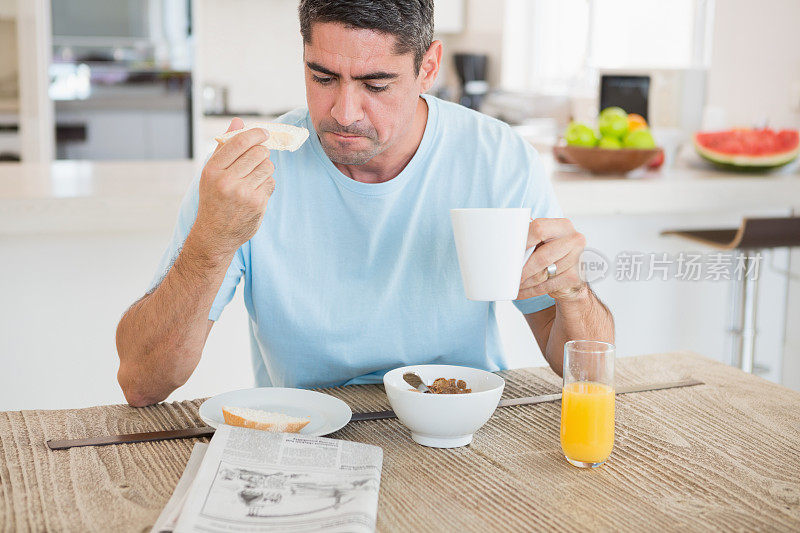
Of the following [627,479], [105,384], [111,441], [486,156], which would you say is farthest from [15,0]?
[627,479]

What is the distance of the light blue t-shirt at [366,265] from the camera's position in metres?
1.39

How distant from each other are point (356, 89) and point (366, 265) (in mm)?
306

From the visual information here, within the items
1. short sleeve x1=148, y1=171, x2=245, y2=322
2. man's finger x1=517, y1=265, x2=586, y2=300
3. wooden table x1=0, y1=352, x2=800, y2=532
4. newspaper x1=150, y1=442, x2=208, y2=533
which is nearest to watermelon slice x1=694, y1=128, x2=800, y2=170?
wooden table x1=0, y1=352, x2=800, y2=532

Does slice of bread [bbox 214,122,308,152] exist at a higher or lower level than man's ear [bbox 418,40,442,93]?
lower

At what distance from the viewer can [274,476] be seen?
2.88 ft

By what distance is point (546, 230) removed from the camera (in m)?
1.15

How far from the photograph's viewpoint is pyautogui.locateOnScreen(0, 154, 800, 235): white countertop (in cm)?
180

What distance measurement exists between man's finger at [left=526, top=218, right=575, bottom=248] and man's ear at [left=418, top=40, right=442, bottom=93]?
0.36 metres

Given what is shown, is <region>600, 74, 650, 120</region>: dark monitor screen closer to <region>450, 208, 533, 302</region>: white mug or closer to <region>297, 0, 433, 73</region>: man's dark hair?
<region>297, 0, 433, 73</region>: man's dark hair

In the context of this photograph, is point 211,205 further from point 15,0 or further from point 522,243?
point 15,0

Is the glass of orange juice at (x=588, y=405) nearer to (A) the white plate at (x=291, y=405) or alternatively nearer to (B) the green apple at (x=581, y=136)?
(A) the white plate at (x=291, y=405)

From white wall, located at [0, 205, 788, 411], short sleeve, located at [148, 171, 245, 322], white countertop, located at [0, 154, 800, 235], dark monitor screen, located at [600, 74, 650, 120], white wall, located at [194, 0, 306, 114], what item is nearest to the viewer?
short sleeve, located at [148, 171, 245, 322]

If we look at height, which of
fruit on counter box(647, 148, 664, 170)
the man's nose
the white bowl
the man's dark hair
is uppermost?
the man's dark hair

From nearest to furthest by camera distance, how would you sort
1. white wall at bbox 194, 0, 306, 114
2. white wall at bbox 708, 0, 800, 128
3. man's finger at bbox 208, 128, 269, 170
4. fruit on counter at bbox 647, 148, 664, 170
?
1. man's finger at bbox 208, 128, 269, 170
2. fruit on counter at bbox 647, 148, 664, 170
3. white wall at bbox 708, 0, 800, 128
4. white wall at bbox 194, 0, 306, 114
